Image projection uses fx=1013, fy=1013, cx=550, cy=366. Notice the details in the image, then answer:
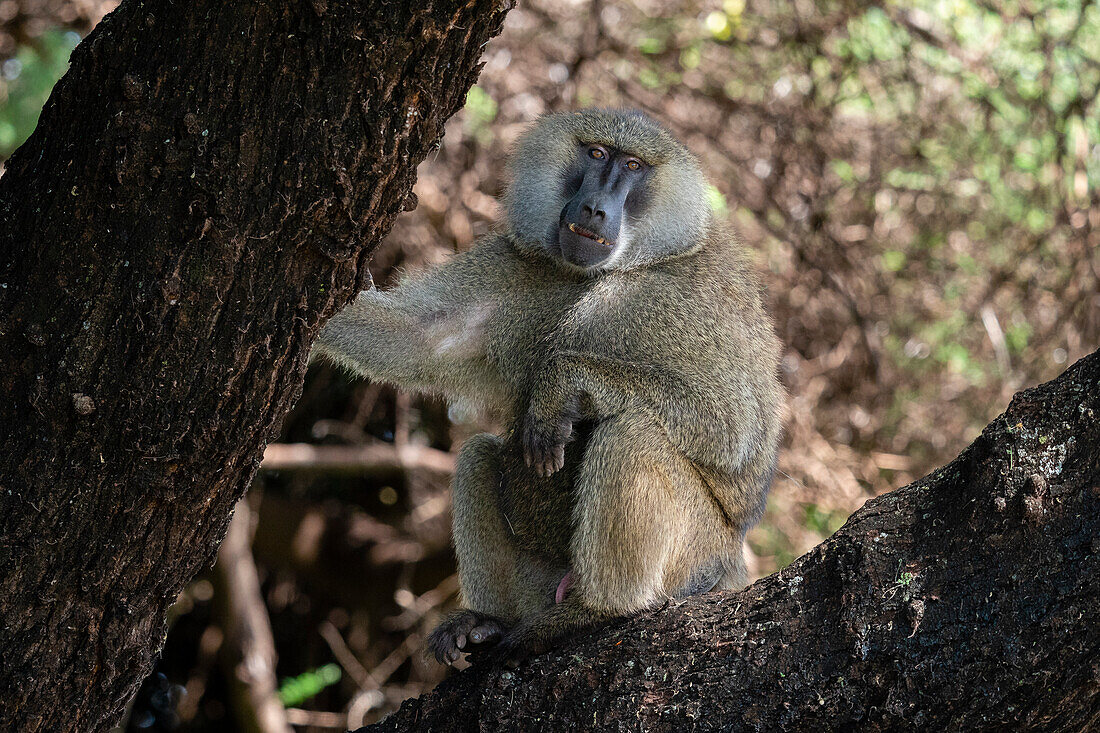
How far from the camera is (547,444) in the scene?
9.37 ft

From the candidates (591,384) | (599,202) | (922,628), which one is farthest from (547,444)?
(922,628)

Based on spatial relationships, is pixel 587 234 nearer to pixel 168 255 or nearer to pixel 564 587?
pixel 564 587

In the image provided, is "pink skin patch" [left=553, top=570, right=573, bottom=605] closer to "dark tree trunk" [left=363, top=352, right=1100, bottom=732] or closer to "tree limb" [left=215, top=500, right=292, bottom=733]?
"dark tree trunk" [left=363, top=352, right=1100, bottom=732]

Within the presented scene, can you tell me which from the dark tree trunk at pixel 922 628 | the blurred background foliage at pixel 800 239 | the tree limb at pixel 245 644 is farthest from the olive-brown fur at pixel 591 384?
the tree limb at pixel 245 644

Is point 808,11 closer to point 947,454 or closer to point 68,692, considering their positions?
point 947,454

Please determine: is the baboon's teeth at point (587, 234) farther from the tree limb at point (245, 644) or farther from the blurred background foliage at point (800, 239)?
the tree limb at point (245, 644)

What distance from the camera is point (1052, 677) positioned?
1.84 m

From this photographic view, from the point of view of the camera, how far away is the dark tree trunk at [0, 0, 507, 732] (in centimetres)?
191

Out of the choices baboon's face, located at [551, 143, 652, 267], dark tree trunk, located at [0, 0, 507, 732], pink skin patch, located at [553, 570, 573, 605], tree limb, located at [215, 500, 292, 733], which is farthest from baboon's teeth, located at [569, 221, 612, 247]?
tree limb, located at [215, 500, 292, 733]

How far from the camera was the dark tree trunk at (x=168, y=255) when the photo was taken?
1.91 meters

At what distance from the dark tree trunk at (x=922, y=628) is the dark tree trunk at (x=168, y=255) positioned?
3.13ft

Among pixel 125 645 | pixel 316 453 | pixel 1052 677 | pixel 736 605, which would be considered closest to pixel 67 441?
pixel 125 645

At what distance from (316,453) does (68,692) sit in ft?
10.7

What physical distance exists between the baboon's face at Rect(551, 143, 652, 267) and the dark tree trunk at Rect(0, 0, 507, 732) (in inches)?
43.3
